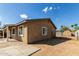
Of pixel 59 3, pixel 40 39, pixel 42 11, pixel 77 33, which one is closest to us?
pixel 59 3

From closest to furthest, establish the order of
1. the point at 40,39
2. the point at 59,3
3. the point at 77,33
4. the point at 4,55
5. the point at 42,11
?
the point at 4,55, the point at 59,3, the point at 42,11, the point at 77,33, the point at 40,39

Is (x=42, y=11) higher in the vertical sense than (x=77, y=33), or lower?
higher

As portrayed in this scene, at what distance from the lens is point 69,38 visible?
37.4 ft

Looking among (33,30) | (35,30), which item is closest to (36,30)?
(35,30)

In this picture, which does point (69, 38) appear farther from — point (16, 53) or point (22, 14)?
point (16, 53)

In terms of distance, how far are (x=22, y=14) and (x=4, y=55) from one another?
2.58m

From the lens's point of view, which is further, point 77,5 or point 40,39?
point 40,39

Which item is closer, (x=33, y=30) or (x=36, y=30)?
(x=33, y=30)

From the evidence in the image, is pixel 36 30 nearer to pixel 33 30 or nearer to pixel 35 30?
pixel 35 30

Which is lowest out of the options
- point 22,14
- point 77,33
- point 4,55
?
point 4,55

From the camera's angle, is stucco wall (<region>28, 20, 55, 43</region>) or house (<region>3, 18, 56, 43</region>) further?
stucco wall (<region>28, 20, 55, 43</region>)

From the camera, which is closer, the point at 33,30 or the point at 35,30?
the point at 33,30

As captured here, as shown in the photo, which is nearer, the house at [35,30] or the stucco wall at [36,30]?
the house at [35,30]

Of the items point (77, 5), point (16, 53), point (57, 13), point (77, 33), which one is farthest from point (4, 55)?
point (77, 33)
